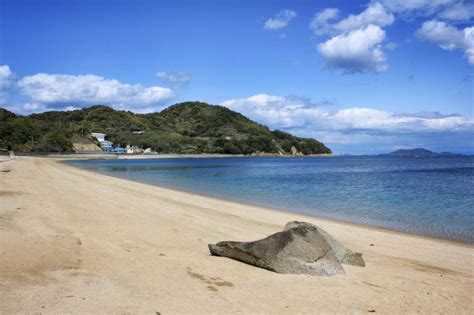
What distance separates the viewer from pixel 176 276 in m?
6.37

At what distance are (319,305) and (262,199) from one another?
18.9 metres

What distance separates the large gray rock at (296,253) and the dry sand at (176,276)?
195 millimetres

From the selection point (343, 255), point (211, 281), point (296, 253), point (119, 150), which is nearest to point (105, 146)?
point (119, 150)

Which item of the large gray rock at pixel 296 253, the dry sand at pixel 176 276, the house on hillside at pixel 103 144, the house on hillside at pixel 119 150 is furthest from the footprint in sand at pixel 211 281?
the house on hillside at pixel 103 144

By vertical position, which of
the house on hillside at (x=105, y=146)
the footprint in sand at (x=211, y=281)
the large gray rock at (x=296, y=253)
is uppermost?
the house on hillside at (x=105, y=146)

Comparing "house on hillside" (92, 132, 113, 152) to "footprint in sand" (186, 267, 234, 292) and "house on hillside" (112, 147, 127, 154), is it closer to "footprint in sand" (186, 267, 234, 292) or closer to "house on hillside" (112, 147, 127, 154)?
"house on hillside" (112, 147, 127, 154)

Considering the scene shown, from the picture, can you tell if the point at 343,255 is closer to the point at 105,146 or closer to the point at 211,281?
the point at 211,281

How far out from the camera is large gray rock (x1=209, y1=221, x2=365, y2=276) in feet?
22.9

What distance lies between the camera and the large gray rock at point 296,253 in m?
6.99

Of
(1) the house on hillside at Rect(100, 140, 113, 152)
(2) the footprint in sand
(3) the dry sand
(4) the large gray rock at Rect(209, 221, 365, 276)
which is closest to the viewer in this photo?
(3) the dry sand

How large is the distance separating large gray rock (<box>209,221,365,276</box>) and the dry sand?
0.64ft

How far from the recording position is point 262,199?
2441 centimetres

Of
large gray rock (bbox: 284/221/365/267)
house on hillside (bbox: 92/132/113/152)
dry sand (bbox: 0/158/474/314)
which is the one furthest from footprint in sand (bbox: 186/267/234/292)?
house on hillside (bbox: 92/132/113/152)

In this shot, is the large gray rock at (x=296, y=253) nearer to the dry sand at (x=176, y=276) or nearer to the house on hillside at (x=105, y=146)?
the dry sand at (x=176, y=276)
